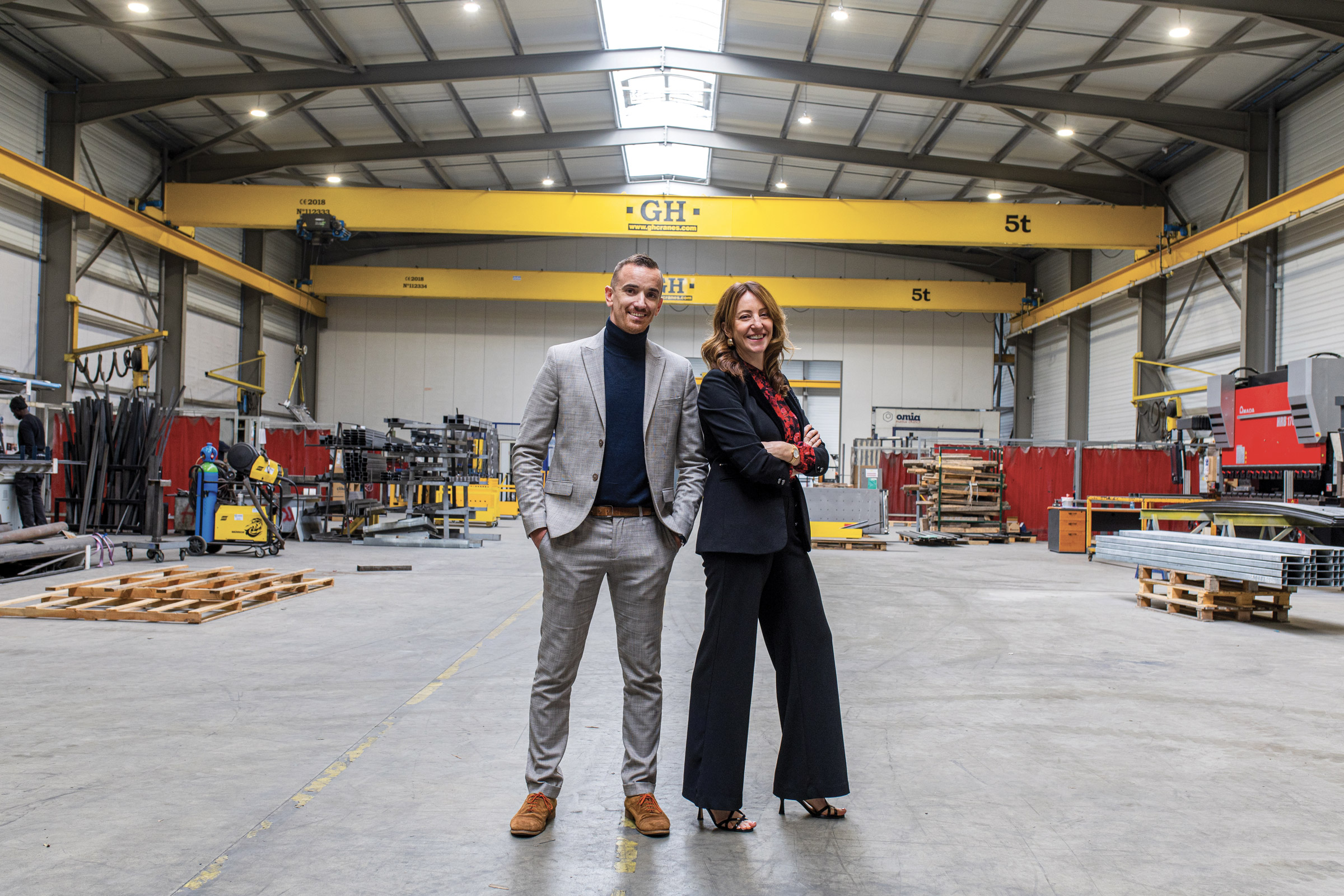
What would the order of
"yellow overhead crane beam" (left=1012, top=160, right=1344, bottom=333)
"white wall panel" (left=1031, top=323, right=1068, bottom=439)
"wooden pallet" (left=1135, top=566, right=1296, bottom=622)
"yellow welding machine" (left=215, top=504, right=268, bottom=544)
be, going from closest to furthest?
"wooden pallet" (left=1135, top=566, right=1296, bottom=622), "yellow welding machine" (left=215, top=504, right=268, bottom=544), "yellow overhead crane beam" (left=1012, top=160, right=1344, bottom=333), "white wall panel" (left=1031, top=323, right=1068, bottom=439)

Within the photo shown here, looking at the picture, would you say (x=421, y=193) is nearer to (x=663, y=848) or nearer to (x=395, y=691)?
(x=395, y=691)

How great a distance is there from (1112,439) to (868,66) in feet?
35.2

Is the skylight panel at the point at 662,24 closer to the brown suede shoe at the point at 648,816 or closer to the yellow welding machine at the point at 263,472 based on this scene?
the yellow welding machine at the point at 263,472

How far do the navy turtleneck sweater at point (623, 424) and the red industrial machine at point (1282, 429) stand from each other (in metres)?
7.10

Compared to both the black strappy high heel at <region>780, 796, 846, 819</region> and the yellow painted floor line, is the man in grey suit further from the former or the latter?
the black strappy high heel at <region>780, 796, 846, 819</region>

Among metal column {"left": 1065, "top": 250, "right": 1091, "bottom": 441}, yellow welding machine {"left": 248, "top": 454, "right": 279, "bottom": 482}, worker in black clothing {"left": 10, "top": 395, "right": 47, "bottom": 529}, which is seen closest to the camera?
worker in black clothing {"left": 10, "top": 395, "right": 47, "bottom": 529}

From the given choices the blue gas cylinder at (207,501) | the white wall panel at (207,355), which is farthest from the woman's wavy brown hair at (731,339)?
the white wall panel at (207,355)

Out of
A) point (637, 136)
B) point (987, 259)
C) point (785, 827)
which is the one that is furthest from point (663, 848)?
point (987, 259)

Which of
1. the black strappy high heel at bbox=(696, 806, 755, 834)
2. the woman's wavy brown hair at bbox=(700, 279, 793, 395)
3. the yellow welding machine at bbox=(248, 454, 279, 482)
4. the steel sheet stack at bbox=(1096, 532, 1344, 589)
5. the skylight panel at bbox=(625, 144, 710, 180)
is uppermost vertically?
the skylight panel at bbox=(625, 144, 710, 180)

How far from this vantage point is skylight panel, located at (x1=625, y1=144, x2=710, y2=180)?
66.8 feet

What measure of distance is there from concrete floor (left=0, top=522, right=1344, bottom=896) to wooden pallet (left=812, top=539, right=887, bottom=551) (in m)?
7.78

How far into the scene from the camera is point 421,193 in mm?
16422

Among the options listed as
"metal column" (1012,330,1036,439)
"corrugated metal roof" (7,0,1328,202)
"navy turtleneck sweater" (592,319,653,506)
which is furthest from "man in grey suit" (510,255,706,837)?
"metal column" (1012,330,1036,439)

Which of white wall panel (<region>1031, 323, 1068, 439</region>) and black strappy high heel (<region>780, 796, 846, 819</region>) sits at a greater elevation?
white wall panel (<region>1031, 323, 1068, 439</region>)
